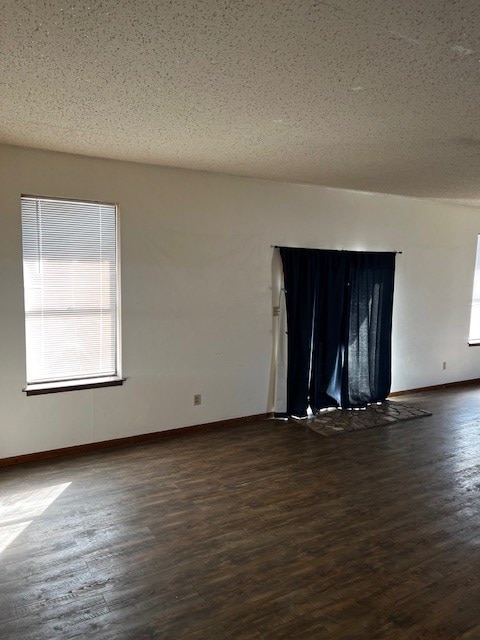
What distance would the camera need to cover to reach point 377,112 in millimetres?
2549

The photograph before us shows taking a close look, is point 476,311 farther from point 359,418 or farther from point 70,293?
point 70,293

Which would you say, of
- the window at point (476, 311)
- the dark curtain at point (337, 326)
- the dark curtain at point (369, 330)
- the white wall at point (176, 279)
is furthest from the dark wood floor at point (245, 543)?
the window at point (476, 311)

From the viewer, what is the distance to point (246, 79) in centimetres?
213

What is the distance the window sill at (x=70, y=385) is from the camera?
375cm

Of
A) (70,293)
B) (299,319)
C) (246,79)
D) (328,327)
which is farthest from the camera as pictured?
(328,327)

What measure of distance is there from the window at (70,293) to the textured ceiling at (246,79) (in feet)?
1.83

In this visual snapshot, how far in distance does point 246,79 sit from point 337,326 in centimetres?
348

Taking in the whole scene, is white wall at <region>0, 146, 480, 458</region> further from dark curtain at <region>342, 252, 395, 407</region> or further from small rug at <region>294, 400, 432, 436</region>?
small rug at <region>294, 400, 432, 436</region>

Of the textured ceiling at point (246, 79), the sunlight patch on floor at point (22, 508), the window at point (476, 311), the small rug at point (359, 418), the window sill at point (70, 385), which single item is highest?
the textured ceiling at point (246, 79)

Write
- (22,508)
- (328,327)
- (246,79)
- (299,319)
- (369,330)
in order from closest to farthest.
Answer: (246,79), (22,508), (299,319), (328,327), (369,330)

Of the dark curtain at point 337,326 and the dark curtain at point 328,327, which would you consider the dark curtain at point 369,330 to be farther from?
the dark curtain at point 328,327

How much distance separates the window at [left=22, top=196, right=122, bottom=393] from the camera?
3707 millimetres

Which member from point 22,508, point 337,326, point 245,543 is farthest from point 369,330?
point 22,508

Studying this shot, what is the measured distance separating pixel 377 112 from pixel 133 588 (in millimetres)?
2880
